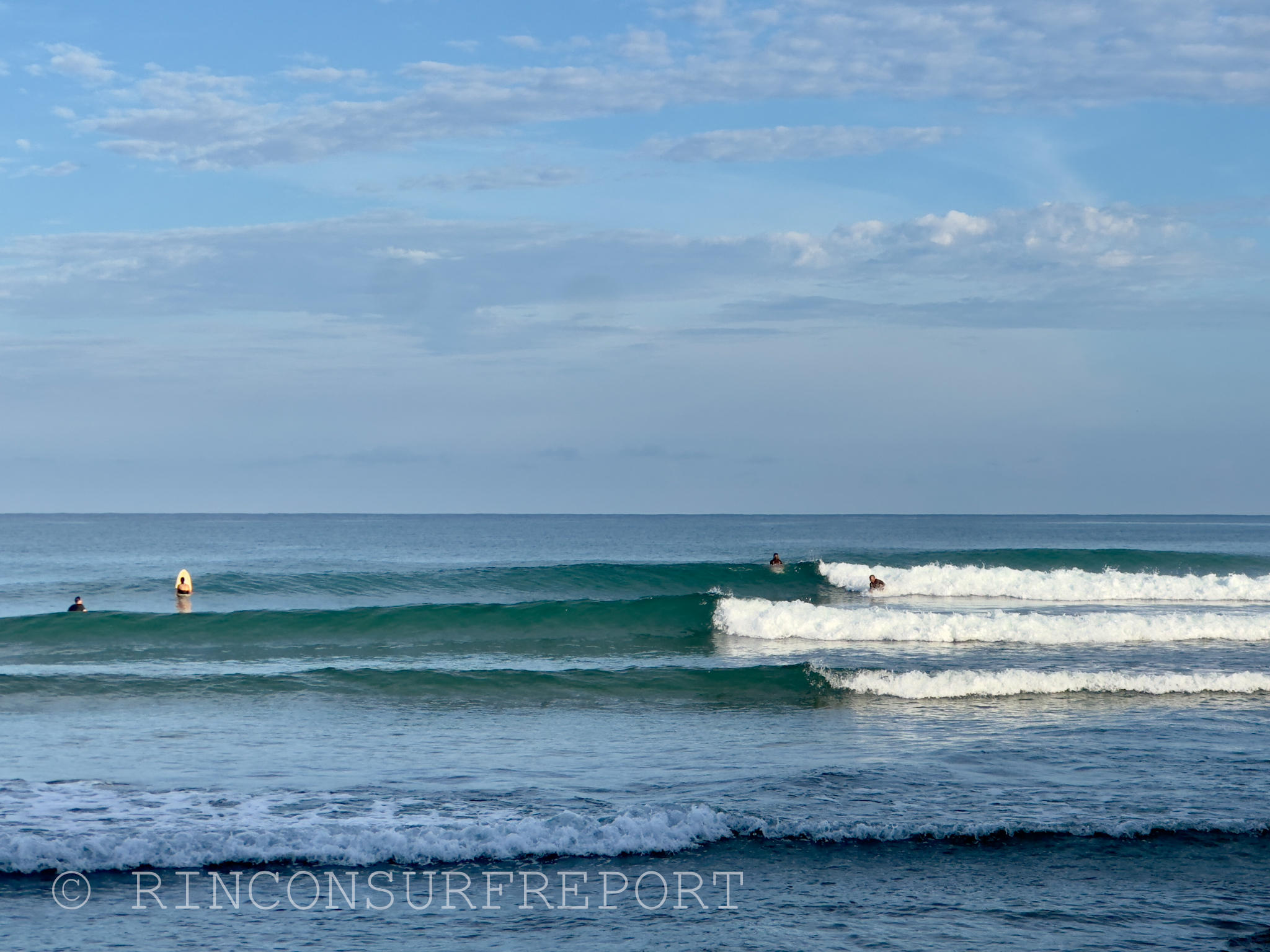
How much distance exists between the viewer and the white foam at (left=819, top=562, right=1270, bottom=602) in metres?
36.2

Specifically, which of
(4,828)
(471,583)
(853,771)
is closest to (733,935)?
(853,771)

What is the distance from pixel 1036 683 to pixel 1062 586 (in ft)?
70.8

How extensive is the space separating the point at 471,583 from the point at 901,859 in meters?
35.8

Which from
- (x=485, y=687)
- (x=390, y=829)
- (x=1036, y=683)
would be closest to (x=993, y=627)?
(x=1036, y=683)

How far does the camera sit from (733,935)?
773cm

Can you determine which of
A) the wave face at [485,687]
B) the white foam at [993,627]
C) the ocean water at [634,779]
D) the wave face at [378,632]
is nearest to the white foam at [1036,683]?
the ocean water at [634,779]

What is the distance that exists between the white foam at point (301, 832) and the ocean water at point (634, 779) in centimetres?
3

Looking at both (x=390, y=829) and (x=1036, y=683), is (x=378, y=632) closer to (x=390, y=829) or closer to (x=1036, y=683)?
(x=1036, y=683)

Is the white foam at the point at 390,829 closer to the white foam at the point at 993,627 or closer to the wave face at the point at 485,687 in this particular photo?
the wave face at the point at 485,687

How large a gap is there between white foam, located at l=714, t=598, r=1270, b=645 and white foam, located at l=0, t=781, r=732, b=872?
15.0 metres

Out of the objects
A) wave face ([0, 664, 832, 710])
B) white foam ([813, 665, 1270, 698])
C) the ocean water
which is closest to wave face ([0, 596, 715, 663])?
the ocean water

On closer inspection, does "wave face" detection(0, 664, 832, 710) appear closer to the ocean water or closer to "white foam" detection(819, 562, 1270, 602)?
the ocean water

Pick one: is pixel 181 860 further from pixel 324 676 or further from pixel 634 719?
pixel 324 676

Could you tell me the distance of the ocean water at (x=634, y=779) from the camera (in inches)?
321
